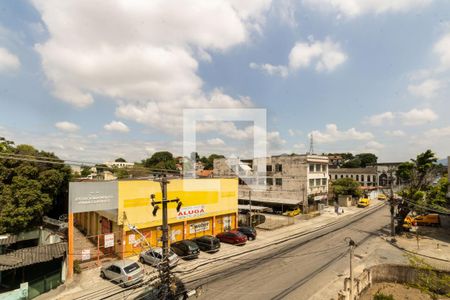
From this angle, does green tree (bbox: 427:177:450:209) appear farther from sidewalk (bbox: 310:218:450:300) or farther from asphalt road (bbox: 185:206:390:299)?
asphalt road (bbox: 185:206:390:299)

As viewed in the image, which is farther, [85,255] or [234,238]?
[234,238]

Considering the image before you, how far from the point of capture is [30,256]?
16.1m

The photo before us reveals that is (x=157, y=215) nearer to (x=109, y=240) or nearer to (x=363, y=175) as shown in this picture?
(x=109, y=240)

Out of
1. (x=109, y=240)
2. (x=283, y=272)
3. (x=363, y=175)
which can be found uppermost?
(x=363, y=175)

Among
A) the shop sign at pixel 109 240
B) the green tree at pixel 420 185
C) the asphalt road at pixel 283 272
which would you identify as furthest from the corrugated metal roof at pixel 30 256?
the green tree at pixel 420 185

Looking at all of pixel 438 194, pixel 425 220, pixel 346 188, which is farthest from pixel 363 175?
pixel 438 194

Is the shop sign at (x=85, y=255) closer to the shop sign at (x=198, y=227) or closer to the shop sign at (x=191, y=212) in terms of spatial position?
the shop sign at (x=191, y=212)

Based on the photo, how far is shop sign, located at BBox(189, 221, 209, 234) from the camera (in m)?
25.8

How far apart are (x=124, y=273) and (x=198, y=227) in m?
10.7

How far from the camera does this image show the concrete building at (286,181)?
144ft

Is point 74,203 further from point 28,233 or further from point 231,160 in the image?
point 231,160

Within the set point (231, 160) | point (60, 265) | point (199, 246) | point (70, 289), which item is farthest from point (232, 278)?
point (231, 160)

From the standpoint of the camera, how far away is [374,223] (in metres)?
35.1

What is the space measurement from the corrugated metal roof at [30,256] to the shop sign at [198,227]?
37.0 feet
